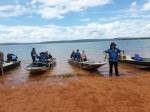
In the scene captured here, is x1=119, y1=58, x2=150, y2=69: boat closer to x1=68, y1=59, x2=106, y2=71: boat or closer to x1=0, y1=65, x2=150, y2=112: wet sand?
x1=68, y1=59, x2=106, y2=71: boat

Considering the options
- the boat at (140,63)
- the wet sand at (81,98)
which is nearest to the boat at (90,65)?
the boat at (140,63)

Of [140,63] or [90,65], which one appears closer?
[90,65]

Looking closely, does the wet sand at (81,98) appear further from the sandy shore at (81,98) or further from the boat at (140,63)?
the boat at (140,63)

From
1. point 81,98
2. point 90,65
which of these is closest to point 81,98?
point 81,98

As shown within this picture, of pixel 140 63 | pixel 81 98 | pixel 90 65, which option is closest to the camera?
pixel 81 98

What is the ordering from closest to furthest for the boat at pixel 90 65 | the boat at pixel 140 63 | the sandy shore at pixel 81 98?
the sandy shore at pixel 81 98, the boat at pixel 140 63, the boat at pixel 90 65

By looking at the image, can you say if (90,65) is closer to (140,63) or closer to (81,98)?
(140,63)

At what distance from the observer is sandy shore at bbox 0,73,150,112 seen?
847 cm

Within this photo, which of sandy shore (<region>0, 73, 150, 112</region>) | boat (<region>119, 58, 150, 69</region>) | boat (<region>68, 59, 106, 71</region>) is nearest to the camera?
sandy shore (<region>0, 73, 150, 112</region>)

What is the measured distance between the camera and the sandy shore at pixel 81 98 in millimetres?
8469

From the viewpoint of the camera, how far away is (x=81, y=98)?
9664mm

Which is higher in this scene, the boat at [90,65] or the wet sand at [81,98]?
the boat at [90,65]

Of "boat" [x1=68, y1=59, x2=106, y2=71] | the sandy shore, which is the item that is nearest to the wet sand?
the sandy shore

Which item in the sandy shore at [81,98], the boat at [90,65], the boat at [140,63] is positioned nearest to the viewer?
the sandy shore at [81,98]
